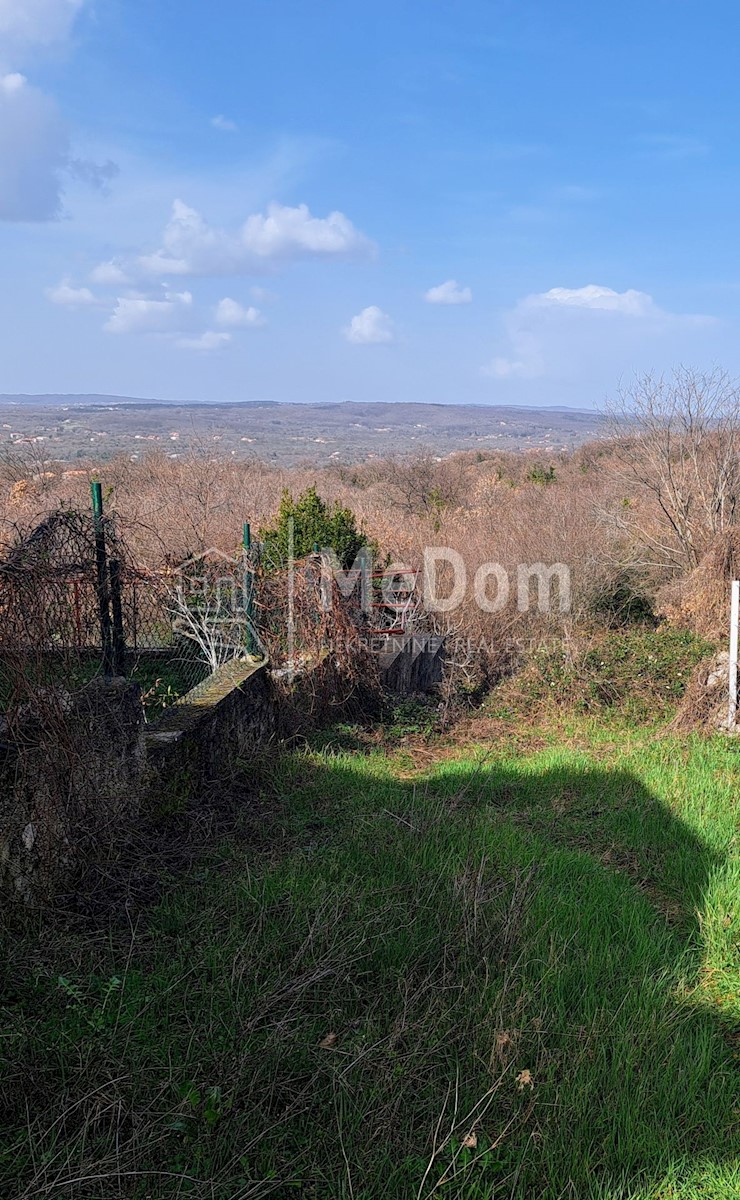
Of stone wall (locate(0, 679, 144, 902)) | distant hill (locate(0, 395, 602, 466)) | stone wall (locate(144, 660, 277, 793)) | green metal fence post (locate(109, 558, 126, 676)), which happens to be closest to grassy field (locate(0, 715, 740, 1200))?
stone wall (locate(0, 679, 144, 902))

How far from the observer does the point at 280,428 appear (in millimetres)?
83562

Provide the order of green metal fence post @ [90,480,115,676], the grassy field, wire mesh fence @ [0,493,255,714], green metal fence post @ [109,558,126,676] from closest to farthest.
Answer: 1. the grassy field
2. wire mesh fence @ [0,493,255,714]
3. green metal fence post @ [90,480,115,676]
4. green metal fence post @ [109,558,126,676]

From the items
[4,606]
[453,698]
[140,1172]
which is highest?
[4,606]

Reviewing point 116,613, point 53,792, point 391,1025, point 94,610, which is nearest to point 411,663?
point 116,613

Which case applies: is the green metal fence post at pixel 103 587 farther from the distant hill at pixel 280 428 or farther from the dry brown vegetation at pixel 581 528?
the distant hill at pixel 280 428

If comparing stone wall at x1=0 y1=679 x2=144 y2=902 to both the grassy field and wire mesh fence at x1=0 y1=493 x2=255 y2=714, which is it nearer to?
wire mesh fence at x1=0 y1=493 x2=255 y2=714

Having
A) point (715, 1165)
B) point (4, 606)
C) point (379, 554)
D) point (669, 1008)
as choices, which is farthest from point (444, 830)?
point (379, 554)

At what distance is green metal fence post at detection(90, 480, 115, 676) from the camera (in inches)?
204

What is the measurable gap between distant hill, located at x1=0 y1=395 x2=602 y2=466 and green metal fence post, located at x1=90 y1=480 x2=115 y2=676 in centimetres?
1234

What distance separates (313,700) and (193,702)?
1916mm

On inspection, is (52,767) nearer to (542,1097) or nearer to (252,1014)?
(252,1014)

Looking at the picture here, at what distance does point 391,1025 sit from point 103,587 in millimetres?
3354

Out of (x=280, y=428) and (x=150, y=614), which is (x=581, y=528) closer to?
(x=150, y=614)

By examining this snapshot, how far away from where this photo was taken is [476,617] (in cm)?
1080
